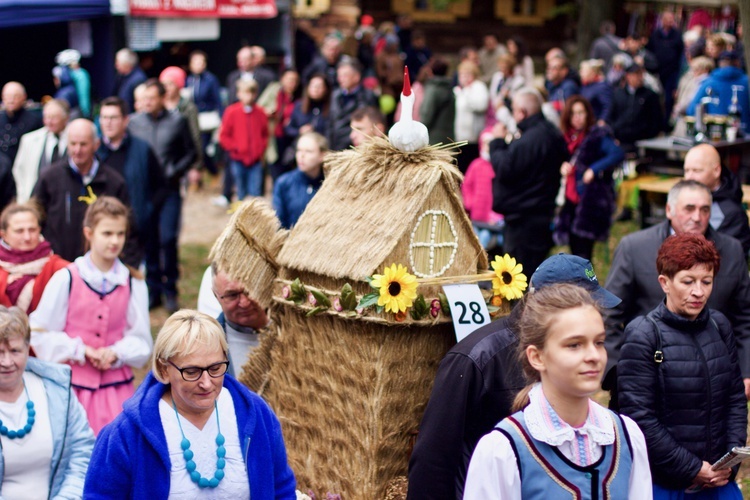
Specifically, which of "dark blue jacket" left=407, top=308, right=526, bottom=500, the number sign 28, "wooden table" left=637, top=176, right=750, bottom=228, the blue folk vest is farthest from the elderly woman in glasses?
"wooden table" left=637, top=176, right=750, bottom=228

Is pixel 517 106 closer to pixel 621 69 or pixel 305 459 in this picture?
pixel 305 459

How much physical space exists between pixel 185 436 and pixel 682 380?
82.3 inches

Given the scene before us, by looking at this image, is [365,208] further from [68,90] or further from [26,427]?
[68,90]

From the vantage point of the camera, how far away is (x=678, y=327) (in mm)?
4387

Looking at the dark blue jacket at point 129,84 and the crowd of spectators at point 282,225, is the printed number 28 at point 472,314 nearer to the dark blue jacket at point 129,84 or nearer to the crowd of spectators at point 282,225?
the crowd of spectators at point 282,225

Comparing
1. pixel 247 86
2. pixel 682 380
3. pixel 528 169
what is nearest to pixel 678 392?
pixel 682 380

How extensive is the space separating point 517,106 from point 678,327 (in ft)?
15.2

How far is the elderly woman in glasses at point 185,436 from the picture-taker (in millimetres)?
3301

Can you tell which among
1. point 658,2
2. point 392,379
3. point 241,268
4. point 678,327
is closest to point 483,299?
point 392,379

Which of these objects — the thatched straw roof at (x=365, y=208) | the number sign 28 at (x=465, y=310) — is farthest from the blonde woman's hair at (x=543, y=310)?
the thatched straw roof at (x=365, y=208)

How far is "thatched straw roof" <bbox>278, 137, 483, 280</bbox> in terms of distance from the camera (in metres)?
4.45

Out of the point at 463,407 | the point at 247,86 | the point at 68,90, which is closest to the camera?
the point at 463,407

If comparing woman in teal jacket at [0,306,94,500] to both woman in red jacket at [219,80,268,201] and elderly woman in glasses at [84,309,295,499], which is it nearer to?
elderly woman in glasses at [84,309,295,499]

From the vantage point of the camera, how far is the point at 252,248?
4.89 metres
